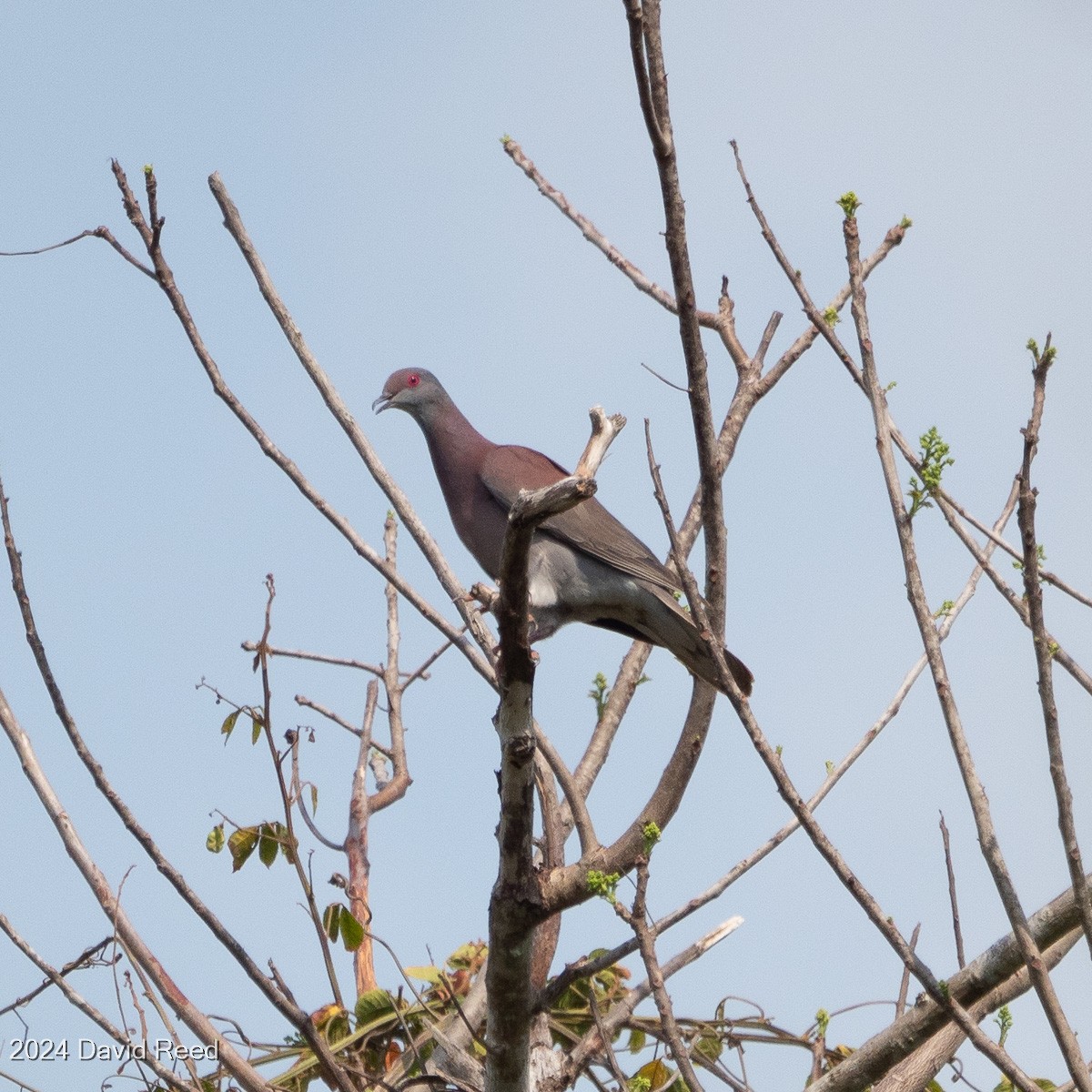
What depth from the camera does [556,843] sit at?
14.8ft

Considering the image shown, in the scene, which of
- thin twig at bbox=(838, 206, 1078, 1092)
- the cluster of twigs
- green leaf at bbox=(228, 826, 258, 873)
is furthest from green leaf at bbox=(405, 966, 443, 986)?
thin twig at bbox=(838, 206, 1078, 1092)

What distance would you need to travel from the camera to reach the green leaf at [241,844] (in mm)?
4621

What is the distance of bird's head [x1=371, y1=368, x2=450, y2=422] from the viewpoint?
20.6ft

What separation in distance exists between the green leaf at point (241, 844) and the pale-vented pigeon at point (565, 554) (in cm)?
132

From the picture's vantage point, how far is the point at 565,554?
5.33 meters

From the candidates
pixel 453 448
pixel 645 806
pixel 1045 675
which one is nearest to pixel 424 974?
pixel 645 806

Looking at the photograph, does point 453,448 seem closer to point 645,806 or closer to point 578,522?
point 578,522

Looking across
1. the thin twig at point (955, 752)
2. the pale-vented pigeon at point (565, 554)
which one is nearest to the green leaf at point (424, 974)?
the pale-vented pigeon at point (565, 554)

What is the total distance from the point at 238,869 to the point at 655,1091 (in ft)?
5.40

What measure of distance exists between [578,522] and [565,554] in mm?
143

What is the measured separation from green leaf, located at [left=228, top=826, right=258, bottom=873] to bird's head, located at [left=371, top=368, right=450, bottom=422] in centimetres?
235

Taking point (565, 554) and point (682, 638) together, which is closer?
point (682, 638)

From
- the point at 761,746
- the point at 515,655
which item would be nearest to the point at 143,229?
the point at 515,655

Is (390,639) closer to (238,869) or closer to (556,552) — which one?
(556,552)
